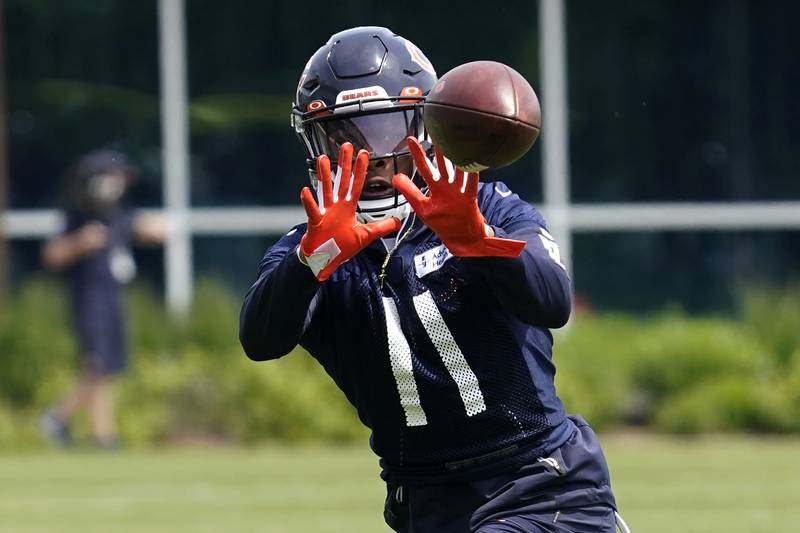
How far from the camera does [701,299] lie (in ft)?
48.6

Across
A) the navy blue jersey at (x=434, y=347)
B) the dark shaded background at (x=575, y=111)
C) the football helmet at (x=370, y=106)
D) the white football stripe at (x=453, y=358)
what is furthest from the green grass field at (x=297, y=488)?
the football helmet at (x=370, y=106)

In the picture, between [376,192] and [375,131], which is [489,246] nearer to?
[376,192]

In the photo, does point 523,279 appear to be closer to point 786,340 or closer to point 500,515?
Answer: point 500,515

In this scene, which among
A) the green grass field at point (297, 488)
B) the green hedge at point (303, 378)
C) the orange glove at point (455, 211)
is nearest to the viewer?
the orange glove at point (455, 211)

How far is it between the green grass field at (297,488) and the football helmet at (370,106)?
15.3 ft

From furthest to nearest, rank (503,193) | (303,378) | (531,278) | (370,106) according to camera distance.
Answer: (303,378)
(503,193)
(370,106)
(531,278)

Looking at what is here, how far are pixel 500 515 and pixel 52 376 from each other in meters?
9.75

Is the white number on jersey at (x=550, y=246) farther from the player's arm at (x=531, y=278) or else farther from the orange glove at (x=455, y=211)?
the orange glove at (x=455, y=211)

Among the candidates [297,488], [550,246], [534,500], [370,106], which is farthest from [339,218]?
[297,488]

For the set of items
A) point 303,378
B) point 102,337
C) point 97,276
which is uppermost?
point 97,276

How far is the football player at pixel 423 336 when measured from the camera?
4090mm

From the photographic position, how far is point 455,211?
3.71m

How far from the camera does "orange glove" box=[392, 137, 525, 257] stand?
371cm

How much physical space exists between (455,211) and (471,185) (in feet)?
0.25
